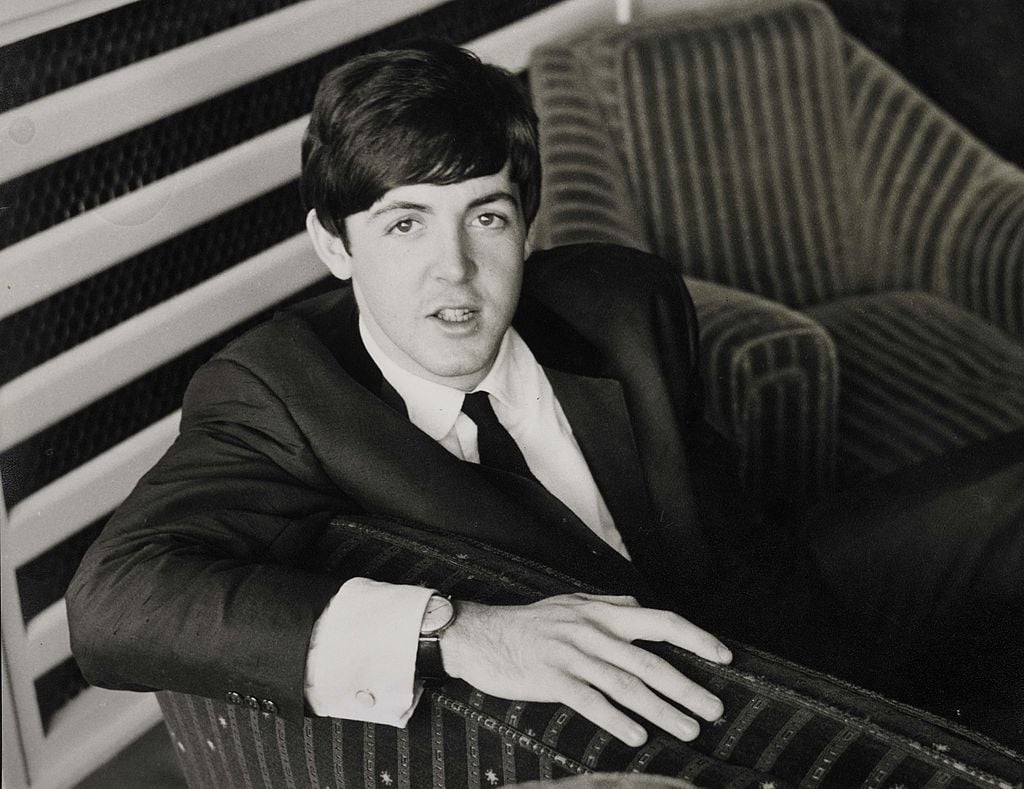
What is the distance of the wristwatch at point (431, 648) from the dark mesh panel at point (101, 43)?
85 centimetres

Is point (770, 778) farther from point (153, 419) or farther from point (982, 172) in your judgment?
point (982, 172)

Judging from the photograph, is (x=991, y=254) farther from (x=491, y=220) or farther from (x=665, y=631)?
(x=665, y=631)

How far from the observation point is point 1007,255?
108 inches

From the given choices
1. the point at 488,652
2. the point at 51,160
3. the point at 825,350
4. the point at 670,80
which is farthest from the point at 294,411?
the point at 670,80

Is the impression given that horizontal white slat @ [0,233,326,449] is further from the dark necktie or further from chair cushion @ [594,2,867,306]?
chair cushion @ [594,2,867,306]

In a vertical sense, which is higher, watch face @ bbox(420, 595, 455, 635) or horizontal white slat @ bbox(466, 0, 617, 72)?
horizontal white slat @ bbox(466, 0, 617, 72)

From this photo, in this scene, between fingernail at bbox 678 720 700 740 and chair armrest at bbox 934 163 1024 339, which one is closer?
Answer: fingernail at bbox 678 720 700 740

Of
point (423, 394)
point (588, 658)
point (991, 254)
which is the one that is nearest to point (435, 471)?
point (423, 394)

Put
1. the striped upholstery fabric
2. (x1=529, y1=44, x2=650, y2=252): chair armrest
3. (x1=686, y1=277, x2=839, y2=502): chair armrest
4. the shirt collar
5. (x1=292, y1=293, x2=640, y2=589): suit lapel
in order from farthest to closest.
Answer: (x1=529, y1=44, x2=650, y2=252): chair armrest → (x1=686, y1=277, x2=839, y2=502): chair armrest → the shirt collar → (x1=292, y1=293, x2=640, y2=589): suit lapel → the striped upholstery fabric

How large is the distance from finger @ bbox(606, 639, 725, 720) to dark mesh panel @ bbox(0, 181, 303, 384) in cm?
92

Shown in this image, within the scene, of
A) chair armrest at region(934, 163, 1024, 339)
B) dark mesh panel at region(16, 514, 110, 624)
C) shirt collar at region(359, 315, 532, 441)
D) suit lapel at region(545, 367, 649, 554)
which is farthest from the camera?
chair armrest at region(934, 163, 1024, 339)

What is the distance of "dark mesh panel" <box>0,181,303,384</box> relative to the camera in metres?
1.58

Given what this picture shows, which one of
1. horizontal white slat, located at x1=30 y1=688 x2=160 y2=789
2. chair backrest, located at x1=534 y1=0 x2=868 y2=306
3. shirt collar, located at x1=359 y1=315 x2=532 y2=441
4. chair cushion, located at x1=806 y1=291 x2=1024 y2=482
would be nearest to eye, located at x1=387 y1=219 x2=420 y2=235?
shirt collar, located at x1=359 y1=315 x2=532 y2=441

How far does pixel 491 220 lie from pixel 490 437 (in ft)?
0.87
